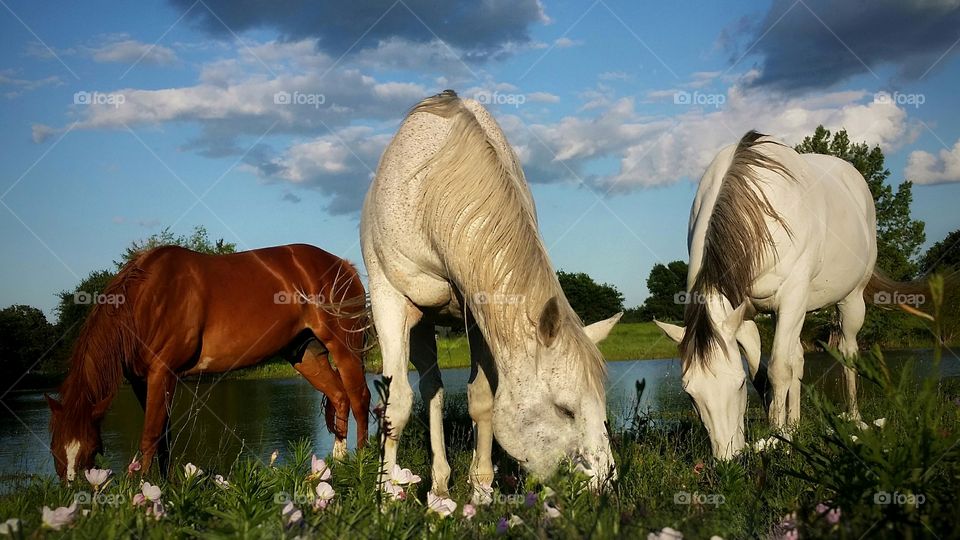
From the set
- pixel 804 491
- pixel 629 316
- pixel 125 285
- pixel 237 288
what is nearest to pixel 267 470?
pixel 804 491

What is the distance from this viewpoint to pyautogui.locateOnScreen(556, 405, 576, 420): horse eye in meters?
3.98

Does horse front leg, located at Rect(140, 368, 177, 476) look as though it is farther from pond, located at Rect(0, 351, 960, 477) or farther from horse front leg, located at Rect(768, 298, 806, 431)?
horse front leg, located at Rect(768, 298, 806, 431)

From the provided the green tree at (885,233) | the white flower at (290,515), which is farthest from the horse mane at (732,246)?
the green tree at (885,233)

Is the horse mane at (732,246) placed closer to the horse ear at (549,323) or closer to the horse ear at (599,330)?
the horse ear at (599,330)

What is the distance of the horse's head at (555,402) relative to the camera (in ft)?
12.9

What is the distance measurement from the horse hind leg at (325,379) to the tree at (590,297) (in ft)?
103

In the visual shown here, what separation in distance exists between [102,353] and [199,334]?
1074mm

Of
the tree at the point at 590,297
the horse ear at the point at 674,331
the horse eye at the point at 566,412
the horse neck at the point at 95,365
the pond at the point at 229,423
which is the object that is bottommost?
the pond at the point at 229,423

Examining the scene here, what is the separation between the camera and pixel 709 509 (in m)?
3.21

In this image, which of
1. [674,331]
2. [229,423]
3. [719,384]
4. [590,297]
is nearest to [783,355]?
[674,331]

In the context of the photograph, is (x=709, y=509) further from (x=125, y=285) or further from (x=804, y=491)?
(x=125, y=285)

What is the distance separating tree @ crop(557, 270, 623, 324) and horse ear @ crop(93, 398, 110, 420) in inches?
1332

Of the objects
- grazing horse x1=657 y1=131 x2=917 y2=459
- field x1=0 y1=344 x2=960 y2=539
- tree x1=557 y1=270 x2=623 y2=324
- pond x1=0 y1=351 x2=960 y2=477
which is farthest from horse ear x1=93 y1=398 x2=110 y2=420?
tree x1=557 y1=270 x2=623 y2=324

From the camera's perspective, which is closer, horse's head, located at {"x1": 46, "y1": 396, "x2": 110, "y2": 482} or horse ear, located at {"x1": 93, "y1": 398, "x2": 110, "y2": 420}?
horse's head, located at {"x1": 46, "y1": 396, "x2": 110, "y2": 482}
